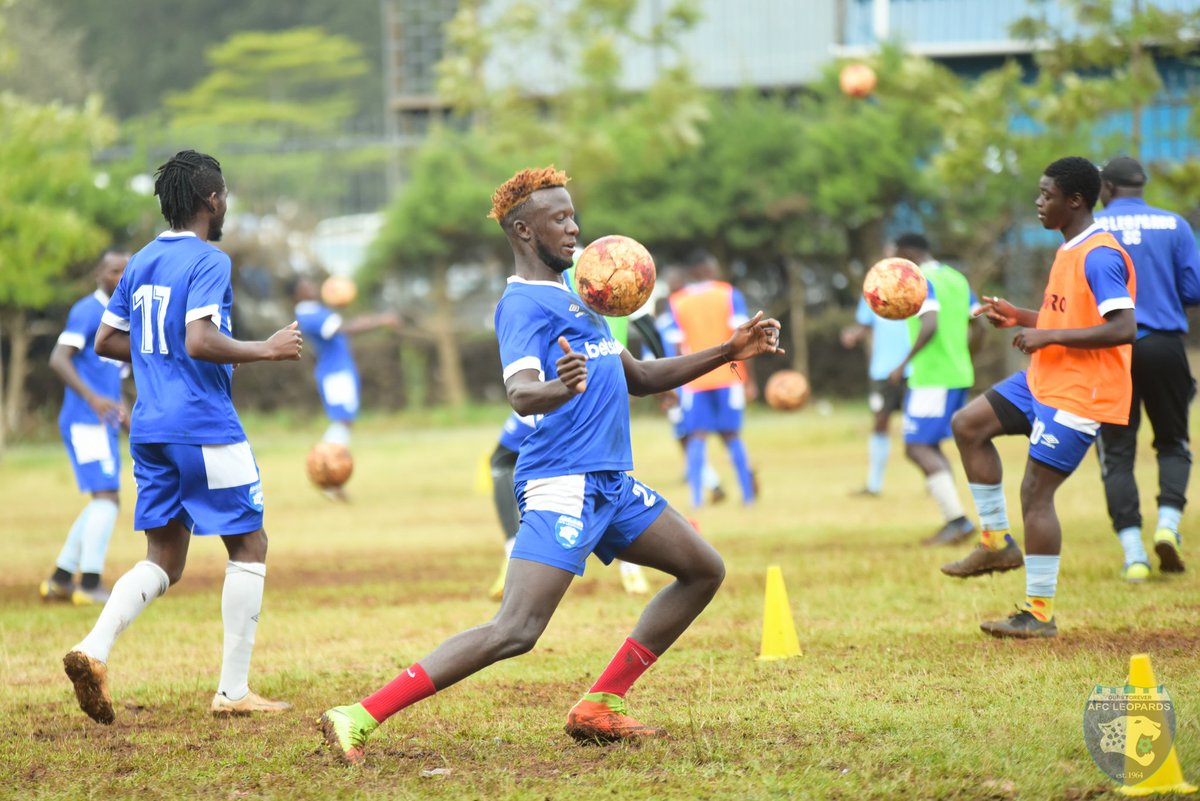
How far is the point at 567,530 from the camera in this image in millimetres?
5199

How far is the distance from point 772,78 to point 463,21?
10.7m

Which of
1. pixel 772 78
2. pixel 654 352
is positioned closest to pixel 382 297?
pixel 772 78

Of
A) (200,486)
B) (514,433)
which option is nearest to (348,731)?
(200,486)

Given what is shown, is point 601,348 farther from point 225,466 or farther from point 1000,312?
point 1000,312

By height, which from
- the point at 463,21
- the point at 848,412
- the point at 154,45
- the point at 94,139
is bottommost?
the point at 848,412

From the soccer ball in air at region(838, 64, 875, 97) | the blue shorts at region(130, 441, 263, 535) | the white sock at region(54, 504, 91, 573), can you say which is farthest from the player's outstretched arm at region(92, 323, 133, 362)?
the soccer ball in air at region(838, 64, 875, 97)

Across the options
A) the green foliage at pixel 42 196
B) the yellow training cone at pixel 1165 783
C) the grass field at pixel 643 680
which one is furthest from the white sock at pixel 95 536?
the green foliage at pixel 42 196

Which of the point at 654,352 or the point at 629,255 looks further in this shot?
the point at 654,352

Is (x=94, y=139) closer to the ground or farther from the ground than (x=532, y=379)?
farther from the ground

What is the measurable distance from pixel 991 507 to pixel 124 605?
442 centimetres

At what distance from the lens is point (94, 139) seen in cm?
Answer: 2367

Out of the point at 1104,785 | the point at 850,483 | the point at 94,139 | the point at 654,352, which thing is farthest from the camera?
the point at 94,139

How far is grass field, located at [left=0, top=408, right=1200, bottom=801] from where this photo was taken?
5027 millimetres

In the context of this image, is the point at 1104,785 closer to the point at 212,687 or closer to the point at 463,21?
the point at 212,687
